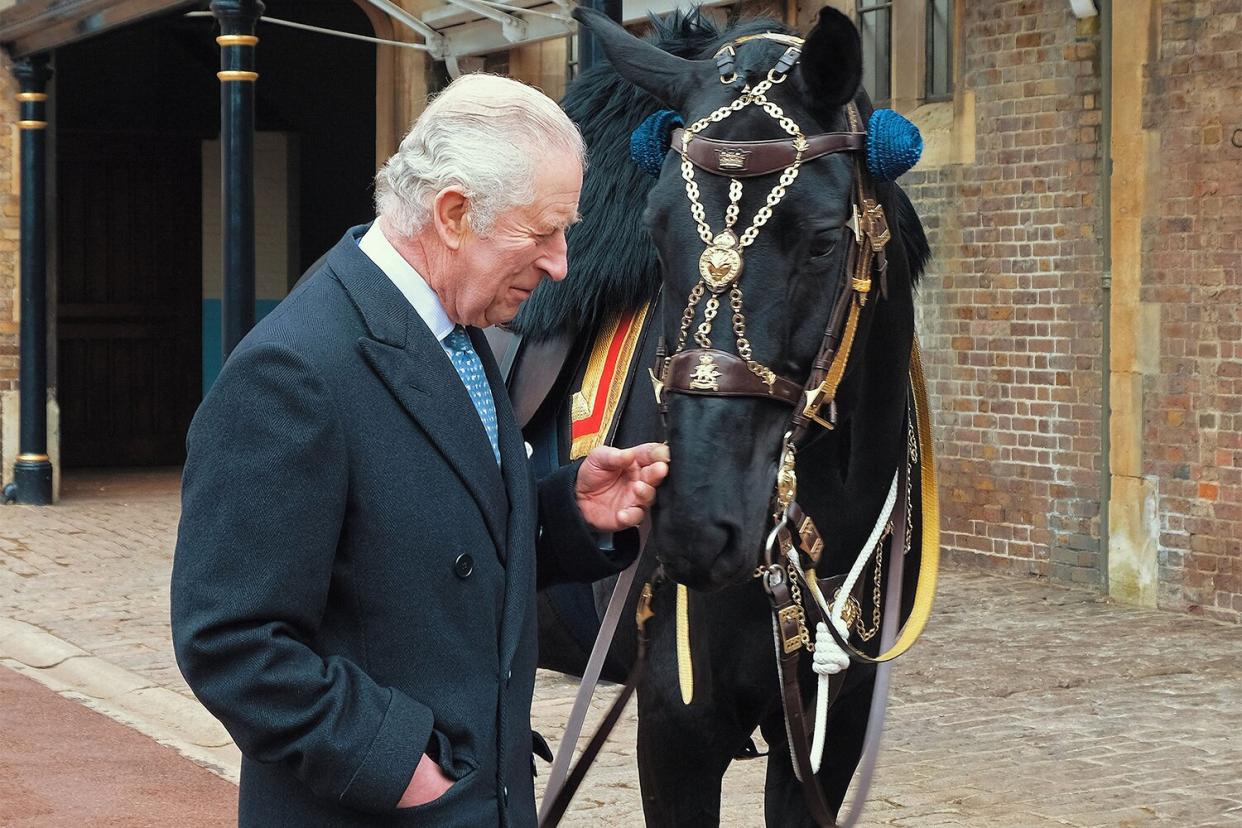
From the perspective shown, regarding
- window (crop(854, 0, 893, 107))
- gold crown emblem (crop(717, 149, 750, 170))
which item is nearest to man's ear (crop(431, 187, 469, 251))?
gold crown emblem (crop(717, 149, 750, 170))

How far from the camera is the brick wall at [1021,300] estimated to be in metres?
9.76

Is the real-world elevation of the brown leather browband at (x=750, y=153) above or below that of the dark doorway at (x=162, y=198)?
below

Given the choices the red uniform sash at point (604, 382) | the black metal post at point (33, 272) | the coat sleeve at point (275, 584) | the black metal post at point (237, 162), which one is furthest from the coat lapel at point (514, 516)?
the black metal post at point (33, 272)

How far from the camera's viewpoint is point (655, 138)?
3.54 meters

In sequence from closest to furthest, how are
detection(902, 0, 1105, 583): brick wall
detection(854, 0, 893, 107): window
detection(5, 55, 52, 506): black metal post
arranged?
detection(902, 0, 1105, 583): brick wall
detection(854, 0, 893, 107): window
detection(5, 55, 52, 506): black metal post

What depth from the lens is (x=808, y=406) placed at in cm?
308

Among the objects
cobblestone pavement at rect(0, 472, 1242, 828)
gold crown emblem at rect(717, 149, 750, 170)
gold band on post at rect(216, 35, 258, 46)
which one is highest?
gold band on post at rect(216, 35, 258, 46)

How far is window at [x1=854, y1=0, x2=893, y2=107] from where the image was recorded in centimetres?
1083

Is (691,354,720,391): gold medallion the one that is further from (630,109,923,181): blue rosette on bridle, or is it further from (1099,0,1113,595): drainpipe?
(1099,0,1113,595): drainpipe

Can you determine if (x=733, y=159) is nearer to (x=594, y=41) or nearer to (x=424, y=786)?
(x=424, y=786)

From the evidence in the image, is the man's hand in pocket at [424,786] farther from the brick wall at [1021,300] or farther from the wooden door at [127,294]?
the wooden door at [127,294]

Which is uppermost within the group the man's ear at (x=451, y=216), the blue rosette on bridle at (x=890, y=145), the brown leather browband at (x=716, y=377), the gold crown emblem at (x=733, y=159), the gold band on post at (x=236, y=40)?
the gold band on post at (x=236, y=40)

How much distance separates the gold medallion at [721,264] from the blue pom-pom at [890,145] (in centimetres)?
39

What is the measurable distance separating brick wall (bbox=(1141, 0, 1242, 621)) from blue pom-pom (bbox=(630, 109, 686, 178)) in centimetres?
602
